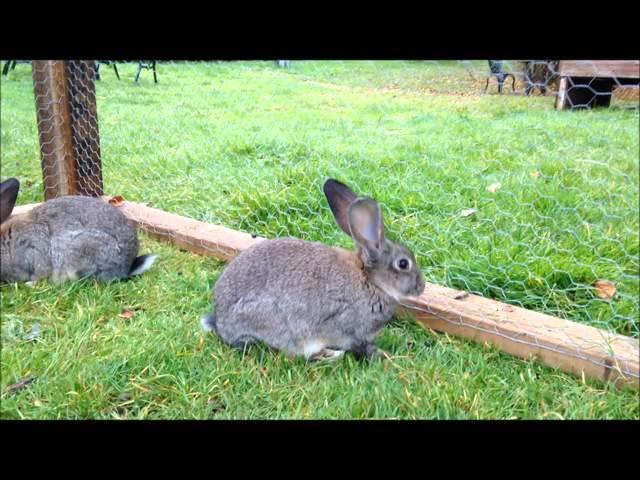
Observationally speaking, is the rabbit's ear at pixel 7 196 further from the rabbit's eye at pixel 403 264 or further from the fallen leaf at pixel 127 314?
the rabbit's eye at pixel 403 264

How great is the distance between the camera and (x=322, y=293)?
202 cm

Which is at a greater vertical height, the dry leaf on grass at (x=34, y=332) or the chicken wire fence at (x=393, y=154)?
the chicken wire fence at (x=393, y=154)

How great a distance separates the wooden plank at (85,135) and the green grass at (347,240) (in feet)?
0.24

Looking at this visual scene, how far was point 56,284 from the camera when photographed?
2.25 meters

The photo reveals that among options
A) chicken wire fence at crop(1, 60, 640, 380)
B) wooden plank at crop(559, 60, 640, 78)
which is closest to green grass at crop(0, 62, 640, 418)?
chicken wire fence at crop(1, 60, 640, 380)

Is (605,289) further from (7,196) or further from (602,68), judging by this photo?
(7,196)

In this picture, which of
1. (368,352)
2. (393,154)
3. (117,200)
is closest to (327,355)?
(368,352)

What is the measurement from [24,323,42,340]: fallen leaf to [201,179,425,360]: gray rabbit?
482mm

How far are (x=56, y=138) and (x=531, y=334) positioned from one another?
90.6 inches

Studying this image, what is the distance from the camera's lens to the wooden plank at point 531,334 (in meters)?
1.76

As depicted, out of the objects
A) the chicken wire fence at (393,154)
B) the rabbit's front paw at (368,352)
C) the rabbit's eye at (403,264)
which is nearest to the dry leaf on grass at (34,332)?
the chicken wire fence at (393,154)

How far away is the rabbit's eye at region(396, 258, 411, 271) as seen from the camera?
6.73 feet

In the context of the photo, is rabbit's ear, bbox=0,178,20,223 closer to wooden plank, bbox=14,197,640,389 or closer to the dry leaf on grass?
the dry leaf on grass

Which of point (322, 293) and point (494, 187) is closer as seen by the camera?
point (322, 293)
